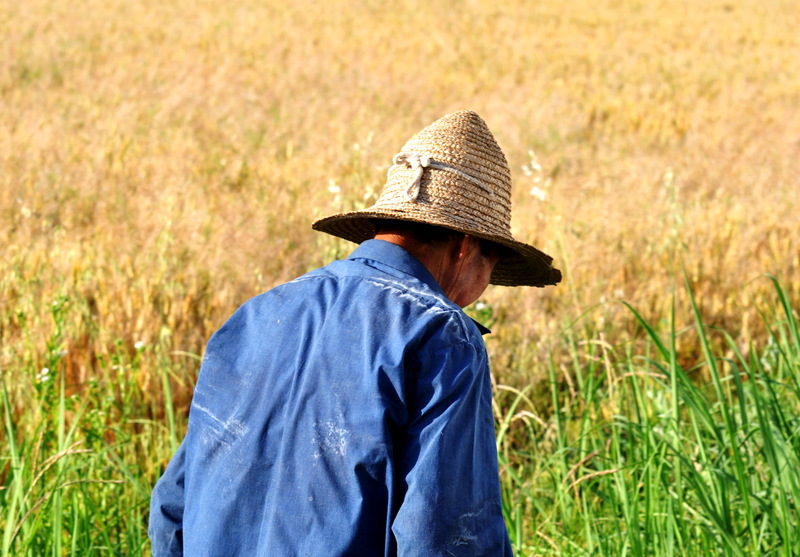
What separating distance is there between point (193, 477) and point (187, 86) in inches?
413

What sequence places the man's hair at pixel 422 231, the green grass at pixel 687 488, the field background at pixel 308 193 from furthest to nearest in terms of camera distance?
the field background at pixel 308 193 < the green grass at pixel 687 488 < the man's hair at pixel 422 231

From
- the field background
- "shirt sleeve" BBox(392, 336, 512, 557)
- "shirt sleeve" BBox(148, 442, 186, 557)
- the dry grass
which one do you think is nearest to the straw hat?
"shirt sleeve" BBox(392, 336, 512, 557)

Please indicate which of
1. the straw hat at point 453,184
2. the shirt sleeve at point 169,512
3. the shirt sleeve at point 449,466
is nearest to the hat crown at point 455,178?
the straw hat at point 453,184

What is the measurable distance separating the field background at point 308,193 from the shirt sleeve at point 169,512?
20.9 inches

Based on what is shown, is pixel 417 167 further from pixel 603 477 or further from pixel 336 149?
pixel 336 149

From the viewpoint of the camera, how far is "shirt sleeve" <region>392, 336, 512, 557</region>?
3.91 feet

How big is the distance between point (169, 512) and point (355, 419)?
0.53 m

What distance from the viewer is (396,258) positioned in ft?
4.77

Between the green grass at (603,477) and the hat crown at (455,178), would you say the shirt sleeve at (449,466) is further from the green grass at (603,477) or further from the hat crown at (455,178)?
the green grass at (603,477)

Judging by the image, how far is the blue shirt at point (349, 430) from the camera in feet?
4.02

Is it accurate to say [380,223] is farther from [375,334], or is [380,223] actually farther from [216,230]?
[216,230]

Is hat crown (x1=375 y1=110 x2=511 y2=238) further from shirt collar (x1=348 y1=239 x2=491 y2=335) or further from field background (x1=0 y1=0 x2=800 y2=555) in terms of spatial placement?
field background (x1=0 y1=0 x2=800 y2=555)

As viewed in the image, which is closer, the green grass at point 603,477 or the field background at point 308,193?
the green grass at point 603,477

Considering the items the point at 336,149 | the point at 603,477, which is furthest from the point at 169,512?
the point at 336,149
